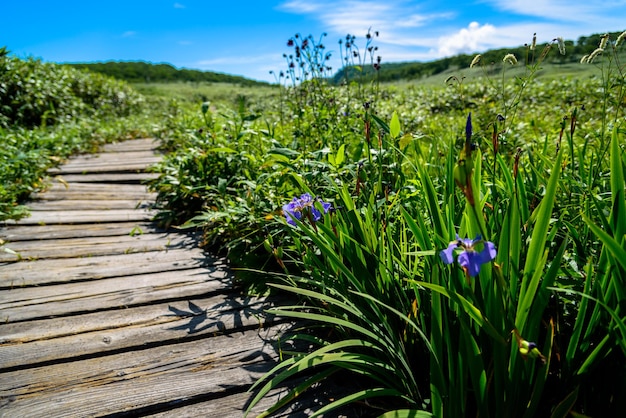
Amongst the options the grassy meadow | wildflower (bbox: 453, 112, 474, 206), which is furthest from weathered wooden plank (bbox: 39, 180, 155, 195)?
wildflower (bbox: 453, 112, 474, 206)

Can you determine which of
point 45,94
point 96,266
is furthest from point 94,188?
point 45,94

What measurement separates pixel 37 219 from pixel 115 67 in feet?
123

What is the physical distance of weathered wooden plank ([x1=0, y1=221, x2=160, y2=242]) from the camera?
283 centimetres

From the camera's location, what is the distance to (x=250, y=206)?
7.72ft

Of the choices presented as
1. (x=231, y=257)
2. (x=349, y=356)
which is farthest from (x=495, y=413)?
(x=231, y=257)

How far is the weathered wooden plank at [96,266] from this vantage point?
7.21 feet

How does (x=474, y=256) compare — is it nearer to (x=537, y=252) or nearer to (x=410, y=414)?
(x=537, y=252)

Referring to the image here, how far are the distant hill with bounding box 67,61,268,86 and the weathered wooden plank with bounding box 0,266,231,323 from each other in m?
32.4

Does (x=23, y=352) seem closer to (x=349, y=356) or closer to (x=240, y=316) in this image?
(x=240, y=316)

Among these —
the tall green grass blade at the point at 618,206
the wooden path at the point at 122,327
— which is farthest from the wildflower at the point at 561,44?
the wooden path at the point at 122,327

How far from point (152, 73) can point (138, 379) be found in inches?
1452

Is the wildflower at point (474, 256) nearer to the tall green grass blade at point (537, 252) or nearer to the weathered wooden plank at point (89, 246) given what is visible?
the tall green grass blade at point (537, 252)

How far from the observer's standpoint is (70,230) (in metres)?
2.94

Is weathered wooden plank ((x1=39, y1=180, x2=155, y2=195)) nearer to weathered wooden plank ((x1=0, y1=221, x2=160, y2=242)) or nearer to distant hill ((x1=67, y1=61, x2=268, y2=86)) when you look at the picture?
weathered wooden plank ((x1=0, y1=221, x2=160, y2=242))
